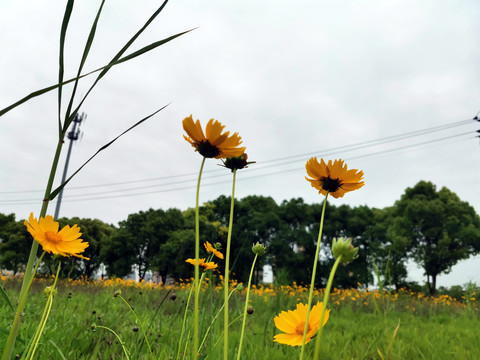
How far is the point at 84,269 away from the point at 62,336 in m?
25.4

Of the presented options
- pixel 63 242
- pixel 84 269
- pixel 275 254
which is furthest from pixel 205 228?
pixel 63 242

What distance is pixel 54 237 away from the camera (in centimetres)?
96

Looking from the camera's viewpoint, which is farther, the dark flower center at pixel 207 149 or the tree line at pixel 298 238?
the tree line at pixel 298 238

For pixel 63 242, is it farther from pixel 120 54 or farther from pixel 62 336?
pixel 62 336

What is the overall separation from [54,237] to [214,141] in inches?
21.3

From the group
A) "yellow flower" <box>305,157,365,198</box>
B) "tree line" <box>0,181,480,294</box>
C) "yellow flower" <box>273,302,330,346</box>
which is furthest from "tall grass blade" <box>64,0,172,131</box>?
"tree line" <box>0,181,480,294</box>

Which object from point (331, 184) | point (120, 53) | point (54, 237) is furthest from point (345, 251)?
point (54, 237)

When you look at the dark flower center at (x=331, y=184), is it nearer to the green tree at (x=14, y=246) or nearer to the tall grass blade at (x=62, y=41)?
the tall grass blade at (x=62, y=41)

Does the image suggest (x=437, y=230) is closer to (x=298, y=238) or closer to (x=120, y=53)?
(x=298, y=238)

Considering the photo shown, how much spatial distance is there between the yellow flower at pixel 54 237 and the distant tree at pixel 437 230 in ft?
77.1

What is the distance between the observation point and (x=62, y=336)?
6.94 ft

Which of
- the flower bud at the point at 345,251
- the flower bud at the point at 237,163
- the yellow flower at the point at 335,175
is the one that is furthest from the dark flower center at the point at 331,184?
the flower bud at the point at 345,251

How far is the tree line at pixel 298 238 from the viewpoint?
21531 millimetres

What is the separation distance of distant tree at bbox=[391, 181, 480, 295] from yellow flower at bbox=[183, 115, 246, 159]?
2342 cm
